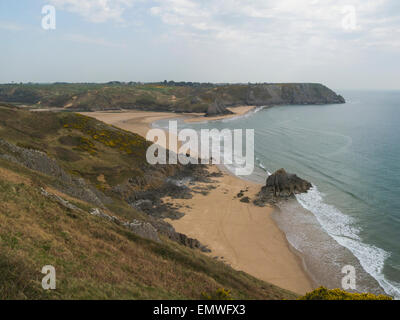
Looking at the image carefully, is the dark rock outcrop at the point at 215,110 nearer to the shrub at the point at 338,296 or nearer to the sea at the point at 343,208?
the sea at the point at 343,208

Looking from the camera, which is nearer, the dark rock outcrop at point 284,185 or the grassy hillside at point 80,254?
the grassy hillside at point 80,254

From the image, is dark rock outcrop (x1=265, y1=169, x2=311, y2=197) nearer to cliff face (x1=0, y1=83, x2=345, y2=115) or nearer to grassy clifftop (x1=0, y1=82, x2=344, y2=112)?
cliff face (x1=0, y1=83, x2=345, y2=115)

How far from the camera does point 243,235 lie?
2822 centimetres

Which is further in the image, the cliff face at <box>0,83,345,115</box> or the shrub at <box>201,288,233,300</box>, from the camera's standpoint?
the cliff face at <box>0,83,345,115</box>

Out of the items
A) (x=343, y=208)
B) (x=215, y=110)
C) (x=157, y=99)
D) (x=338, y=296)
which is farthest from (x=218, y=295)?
(x=157, y=99)

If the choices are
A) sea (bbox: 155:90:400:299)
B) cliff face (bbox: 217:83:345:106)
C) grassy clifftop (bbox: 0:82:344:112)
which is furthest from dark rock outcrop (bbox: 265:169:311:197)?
cliff face (bbox: 217:83:345:106)

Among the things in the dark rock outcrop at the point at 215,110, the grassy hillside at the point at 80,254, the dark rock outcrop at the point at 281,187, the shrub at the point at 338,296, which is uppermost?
the dark rock outcrop at the point at 215,110

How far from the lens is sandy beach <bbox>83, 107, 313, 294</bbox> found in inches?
894

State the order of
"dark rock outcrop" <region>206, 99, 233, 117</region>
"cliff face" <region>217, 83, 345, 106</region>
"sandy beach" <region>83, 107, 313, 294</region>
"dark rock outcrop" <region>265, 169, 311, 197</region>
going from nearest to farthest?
"sandy beach" <region>83, 107, 313, 294</region>, "dark rock outcrop" <region>265, 169, 311, 197</region>, "dark rock outcrop" <region>206, 99, 233, 117</region>, "cliff face" <region>217, 83, 345, 106</region>

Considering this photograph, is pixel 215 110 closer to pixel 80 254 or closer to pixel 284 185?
pixel 284 185

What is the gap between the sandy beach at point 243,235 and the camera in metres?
22.7

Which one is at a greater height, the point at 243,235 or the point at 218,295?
the point at 218,295

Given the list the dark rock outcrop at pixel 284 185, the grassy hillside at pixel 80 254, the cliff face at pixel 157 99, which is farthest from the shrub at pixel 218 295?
the cliff face at pixel 157 99
